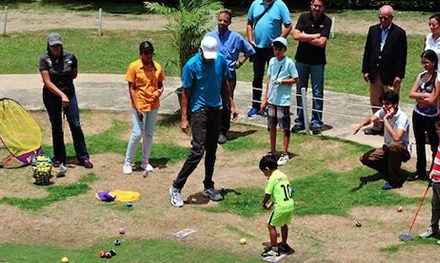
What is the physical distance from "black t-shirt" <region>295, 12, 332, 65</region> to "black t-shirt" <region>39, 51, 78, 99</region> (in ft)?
12.5

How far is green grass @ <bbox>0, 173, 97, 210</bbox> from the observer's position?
10562 millimetres

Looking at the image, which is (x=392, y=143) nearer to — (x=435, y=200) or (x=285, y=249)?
(x=435, y=200)

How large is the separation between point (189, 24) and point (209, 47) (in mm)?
3986

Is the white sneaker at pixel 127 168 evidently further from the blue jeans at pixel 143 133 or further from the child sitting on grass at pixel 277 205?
the child sitting on grass at pixel 277 205

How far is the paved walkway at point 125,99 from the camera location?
13938 mm

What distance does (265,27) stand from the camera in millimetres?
13703

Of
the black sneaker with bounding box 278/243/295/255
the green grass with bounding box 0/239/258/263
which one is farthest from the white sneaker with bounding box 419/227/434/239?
the green grass with bounding box 0/239/258/263

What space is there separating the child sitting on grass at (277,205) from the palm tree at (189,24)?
569 cm

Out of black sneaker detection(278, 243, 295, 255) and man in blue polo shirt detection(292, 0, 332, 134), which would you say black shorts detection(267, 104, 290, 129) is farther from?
black sneaker detection(278, 243, 295, 255)

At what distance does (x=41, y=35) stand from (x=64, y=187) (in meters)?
14.0

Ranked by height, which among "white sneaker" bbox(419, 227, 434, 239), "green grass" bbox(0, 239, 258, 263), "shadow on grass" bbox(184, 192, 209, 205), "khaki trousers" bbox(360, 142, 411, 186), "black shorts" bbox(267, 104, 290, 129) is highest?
"black shorts" bbox(267, 104, 290, 129)

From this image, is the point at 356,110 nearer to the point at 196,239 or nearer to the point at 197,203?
the point at 197,203

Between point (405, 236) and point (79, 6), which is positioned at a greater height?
point (405, 236)

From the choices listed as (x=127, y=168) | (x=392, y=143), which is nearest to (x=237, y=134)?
(x=127, y=168)
